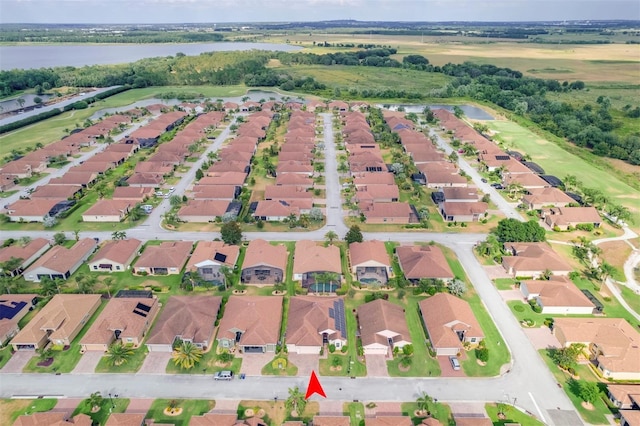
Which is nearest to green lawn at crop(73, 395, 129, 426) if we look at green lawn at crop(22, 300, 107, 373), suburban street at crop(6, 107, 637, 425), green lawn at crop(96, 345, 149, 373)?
suburban street at crop(6, 107, 637, 425)

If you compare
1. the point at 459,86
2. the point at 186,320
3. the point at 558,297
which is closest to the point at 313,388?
the point at 186,320

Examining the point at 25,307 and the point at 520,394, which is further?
the point at 25,307

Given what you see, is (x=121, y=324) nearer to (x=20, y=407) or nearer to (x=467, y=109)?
(x=20, y=407)

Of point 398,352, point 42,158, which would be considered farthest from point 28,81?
point 398,352

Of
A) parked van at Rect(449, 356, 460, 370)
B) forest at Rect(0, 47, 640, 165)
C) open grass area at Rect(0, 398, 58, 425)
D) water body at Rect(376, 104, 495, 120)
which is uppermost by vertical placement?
forest at Rect(0, 47, 640, 165)

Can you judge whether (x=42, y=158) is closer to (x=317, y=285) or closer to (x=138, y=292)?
(x=138, y=292)

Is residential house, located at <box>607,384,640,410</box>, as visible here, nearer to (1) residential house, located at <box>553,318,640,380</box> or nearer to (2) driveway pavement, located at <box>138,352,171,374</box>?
(1) residential house, located at <box>553,318,640,380</box>
